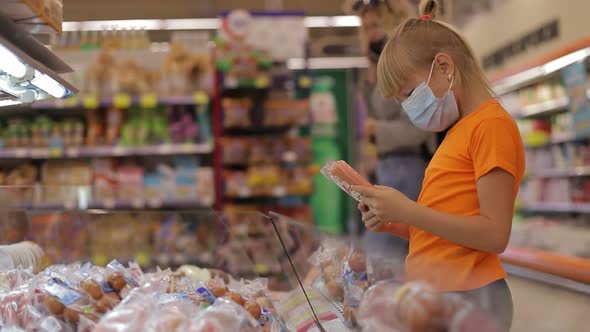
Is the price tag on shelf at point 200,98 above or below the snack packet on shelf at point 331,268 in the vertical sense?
above

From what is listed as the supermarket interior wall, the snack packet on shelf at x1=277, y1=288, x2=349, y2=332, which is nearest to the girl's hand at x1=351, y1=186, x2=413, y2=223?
the snack packet on shelf at x1=277, y1=288, x2=349, y2=332

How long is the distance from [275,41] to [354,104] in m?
2.49

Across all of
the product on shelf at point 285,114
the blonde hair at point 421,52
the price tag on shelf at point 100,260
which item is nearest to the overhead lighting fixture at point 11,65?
the price tag on shelf at point 100,260

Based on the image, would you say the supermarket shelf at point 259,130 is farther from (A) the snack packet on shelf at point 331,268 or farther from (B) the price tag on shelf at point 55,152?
(A) the snack packet on shelf at point 331,268

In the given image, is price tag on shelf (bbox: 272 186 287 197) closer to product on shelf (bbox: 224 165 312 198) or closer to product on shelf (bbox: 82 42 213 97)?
product on shelf (bbox: 224 165 312 198)

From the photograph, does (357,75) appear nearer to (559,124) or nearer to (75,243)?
(559,124)

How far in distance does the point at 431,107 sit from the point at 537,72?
462 centimetres

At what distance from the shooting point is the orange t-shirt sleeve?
4.30ft

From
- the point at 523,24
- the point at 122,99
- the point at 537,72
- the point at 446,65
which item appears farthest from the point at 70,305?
the point at 523,24

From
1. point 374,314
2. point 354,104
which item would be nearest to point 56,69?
point 374,314

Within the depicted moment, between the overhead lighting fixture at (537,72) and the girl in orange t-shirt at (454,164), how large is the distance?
3.16m

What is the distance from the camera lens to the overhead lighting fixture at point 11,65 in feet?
4.26

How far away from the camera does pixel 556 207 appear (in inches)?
227

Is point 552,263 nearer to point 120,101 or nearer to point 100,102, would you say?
point 120,101
